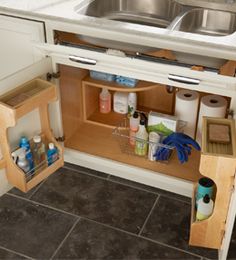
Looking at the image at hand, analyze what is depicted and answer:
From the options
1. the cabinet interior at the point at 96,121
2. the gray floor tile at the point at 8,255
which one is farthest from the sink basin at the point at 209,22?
the gray floor tile at the point at 8,255

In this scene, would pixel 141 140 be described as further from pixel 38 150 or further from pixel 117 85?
pixel 38 150

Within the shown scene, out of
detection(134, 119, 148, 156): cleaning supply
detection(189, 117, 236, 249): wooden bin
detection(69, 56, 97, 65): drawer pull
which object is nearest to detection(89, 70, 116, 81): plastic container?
detection(134, 119, 148, 156): cleaning supply

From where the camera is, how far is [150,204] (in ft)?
6.97

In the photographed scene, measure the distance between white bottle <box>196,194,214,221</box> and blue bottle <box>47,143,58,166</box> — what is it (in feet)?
2.52

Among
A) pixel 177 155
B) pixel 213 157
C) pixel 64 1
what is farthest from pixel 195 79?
pixel 64 1

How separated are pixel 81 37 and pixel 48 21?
18 centimetres

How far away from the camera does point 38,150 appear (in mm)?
2078

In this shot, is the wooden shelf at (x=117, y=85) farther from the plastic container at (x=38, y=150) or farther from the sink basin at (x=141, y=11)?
the plastic container at (x=38, y=150)

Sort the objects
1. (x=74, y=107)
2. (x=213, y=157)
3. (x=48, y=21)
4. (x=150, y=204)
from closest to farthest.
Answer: (x=213, y=157) → (x=48, y=21) → (x=150, y=204) → (x=74, y=107)

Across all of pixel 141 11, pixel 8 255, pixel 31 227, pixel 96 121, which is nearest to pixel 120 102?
pixel 96 121

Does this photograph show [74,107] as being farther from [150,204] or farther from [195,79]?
[195,79]

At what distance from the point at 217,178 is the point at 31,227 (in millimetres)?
928

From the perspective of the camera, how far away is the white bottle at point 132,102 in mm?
2400

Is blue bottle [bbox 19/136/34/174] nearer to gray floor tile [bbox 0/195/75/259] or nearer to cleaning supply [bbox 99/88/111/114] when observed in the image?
gray floor tile [bbox 0/195/75/259]
